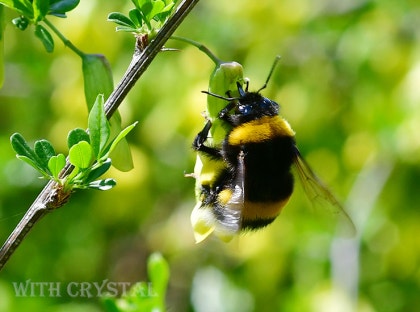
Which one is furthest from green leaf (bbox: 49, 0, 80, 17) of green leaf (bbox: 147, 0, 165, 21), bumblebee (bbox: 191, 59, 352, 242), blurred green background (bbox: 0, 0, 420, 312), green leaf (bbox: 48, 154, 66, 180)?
blurred green background (bbox: 0, 0, 420, 312)

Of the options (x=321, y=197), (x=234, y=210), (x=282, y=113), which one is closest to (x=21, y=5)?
(x=234, y=210)

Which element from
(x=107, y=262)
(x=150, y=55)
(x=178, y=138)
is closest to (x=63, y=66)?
(x=178, y=138)

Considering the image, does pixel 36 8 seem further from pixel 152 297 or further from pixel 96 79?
pixel 152 297

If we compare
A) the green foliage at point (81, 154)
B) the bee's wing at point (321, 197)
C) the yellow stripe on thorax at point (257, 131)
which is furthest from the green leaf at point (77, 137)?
the bee's wing at point (321, 197)

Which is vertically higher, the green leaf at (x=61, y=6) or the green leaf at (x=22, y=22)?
the green leaf at (x=61, y=6)

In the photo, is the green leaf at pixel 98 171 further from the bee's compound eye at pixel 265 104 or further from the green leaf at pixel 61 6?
the bee's compound eye at pixel 265 104

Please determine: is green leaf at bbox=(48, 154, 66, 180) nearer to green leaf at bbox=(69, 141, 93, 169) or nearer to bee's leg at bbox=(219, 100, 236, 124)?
green leaf at bbox=(69, 141, 93, 169)

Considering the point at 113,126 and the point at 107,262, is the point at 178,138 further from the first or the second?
the point at 113,126
